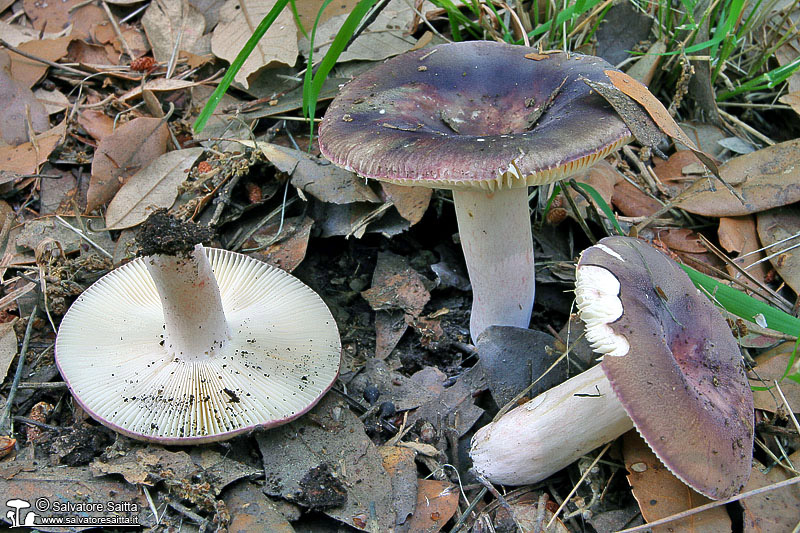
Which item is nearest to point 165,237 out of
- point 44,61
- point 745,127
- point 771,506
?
point 44,61

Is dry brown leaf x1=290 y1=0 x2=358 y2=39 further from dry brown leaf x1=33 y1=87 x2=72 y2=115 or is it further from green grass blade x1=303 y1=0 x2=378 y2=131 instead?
dry brown leaf x1=33 y1=87 x2=72 y2=115

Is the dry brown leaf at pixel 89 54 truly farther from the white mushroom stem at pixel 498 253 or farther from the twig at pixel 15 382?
the white mushroom stem at pixel 498 253

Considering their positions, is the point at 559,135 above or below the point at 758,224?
above

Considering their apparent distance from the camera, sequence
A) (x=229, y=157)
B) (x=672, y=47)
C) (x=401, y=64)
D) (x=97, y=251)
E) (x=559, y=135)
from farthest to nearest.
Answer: (x=672, y=47) → (x=229, y=157) → (x=97, y=251) → (x=401, y=64) → (x=559, y=135)

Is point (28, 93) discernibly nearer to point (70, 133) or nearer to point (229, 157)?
point (70, 133)

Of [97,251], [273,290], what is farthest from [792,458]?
[97,251]

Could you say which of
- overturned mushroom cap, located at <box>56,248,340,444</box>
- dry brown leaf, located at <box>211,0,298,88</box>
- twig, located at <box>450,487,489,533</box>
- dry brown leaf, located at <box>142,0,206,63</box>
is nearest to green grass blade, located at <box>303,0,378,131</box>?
dry brown leaf, located at <box>211,0,298,88</box>

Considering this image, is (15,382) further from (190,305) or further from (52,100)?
(52,100)
